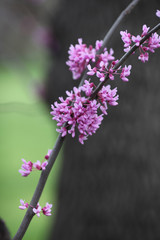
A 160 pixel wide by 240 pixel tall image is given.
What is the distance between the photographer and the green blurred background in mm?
4727

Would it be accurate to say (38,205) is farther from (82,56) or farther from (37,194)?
(82,56)

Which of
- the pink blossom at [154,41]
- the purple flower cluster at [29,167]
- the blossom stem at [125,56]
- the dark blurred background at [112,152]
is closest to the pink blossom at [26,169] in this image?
the purple flower cluster at [29,167]

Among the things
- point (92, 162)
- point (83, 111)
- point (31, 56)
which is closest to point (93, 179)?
point (92, 162)

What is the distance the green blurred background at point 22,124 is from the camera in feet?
15.5

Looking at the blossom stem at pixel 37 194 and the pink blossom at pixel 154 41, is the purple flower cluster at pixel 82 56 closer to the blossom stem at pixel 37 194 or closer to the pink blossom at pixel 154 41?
the pink blossom at pixel 154 41

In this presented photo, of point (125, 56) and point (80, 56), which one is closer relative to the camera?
point (125, 56)

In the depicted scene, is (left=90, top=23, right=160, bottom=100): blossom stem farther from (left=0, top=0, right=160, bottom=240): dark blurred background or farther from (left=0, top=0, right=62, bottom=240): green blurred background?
(left=0, top=0, right=160, bottom=240): dark blurred background

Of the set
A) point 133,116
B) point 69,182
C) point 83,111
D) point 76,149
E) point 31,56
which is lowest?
point 83,111

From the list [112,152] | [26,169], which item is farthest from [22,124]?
[26,169]

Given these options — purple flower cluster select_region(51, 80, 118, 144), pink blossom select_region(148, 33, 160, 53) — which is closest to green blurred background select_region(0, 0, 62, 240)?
purple flower cluster select_region(51, 80, 118, 144)

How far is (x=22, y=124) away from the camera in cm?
1192

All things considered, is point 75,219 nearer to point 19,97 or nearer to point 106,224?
point 106,224

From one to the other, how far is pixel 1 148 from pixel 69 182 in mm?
6029

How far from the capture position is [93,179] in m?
3.03
